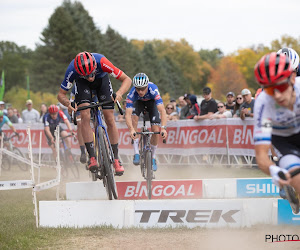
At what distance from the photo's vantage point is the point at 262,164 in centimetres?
530

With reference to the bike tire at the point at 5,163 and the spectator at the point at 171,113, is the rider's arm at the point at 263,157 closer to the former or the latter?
the spectator at the point at 171,113

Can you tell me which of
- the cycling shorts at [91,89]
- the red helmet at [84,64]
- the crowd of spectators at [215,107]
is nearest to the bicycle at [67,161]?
the crowd of spectators at [215,107]

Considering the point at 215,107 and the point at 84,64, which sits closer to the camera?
the point at 84,64

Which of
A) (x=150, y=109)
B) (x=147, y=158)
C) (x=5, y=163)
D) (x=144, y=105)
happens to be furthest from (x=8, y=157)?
(x=147, y=158)

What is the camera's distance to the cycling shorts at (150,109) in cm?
1112

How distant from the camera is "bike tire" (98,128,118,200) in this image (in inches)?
348

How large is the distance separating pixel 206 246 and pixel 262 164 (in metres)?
1.86

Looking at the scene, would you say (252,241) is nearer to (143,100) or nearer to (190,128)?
(143,100)

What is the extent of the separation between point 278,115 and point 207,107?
37.0ft

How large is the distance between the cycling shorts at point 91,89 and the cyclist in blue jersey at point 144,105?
1186 mm

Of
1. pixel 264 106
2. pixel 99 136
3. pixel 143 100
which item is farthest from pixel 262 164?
pixel 143 100

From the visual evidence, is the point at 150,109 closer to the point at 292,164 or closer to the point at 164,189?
the point at 164,189

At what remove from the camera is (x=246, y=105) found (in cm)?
1515

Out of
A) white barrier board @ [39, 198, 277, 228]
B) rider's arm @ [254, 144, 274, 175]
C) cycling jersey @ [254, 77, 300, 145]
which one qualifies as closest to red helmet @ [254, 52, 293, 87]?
cycling jersey @ [254, 77, 300, 145]
